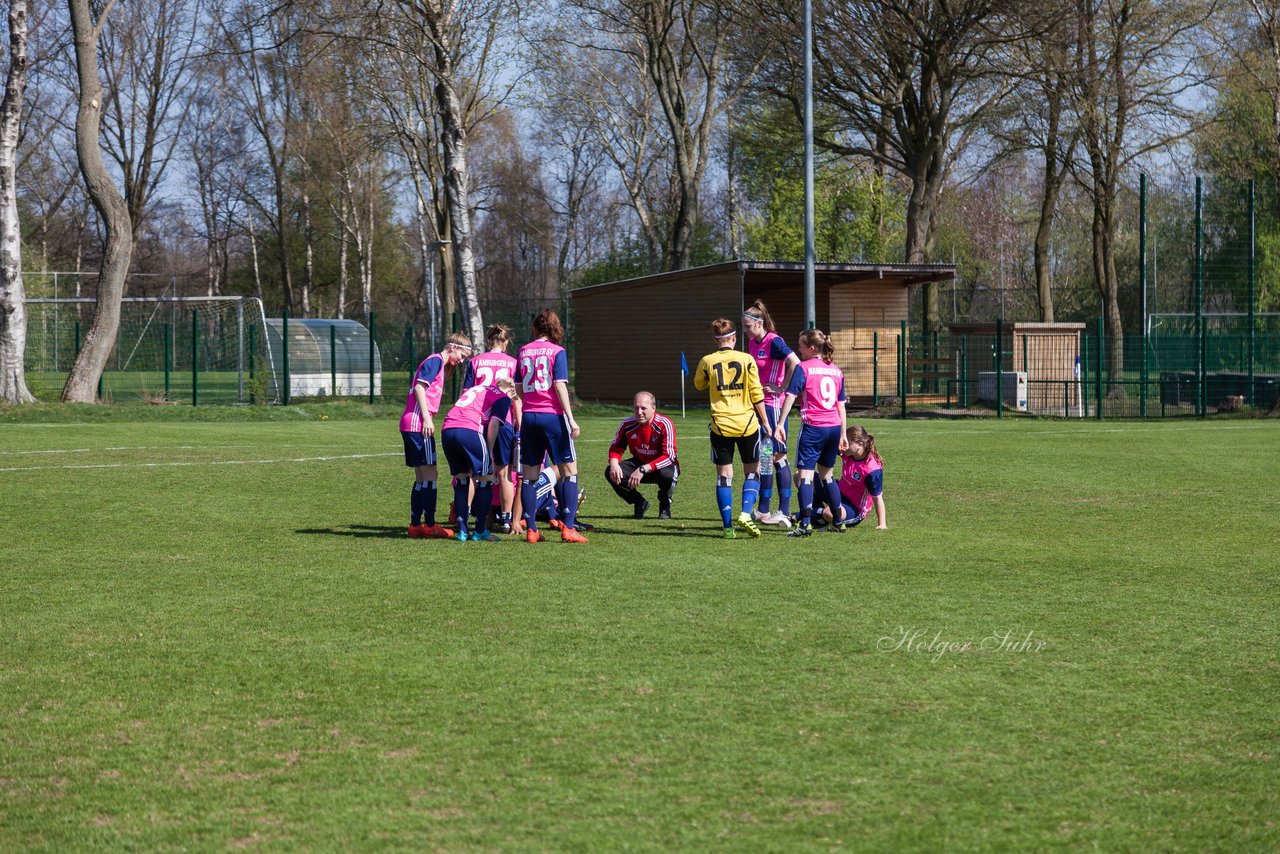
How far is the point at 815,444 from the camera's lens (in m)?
11.0

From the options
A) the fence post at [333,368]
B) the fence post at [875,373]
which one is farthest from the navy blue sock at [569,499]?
the fence post at [333,368]

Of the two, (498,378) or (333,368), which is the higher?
(333,368)

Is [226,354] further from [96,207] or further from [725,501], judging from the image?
[725,501]

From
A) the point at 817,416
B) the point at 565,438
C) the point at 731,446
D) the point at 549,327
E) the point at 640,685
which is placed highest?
the point at 549,327

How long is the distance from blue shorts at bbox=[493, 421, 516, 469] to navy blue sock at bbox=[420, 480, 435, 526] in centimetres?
58

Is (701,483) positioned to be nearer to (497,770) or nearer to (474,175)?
(497,770)

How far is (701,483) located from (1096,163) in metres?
25.8

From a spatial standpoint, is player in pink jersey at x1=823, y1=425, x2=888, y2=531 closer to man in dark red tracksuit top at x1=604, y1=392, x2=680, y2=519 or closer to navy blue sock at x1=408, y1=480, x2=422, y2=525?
man in dark red tracksuit top at x1=604, y1=392, x2=680, y2=519

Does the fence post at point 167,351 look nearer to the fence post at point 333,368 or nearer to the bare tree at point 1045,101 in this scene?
the fence post at point 333,368

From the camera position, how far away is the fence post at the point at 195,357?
1187 inches

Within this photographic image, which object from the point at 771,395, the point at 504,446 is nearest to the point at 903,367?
the point at 771,395

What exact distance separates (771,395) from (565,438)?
2.64 m

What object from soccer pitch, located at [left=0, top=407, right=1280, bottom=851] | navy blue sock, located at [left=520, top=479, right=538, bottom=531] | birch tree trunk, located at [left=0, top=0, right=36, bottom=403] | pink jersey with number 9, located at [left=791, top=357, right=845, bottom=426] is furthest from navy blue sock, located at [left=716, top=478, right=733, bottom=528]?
birch tree trunk, located at [left=0, top=0, right=36, bottom=403]

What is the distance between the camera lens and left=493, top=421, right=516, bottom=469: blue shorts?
1088 cm
